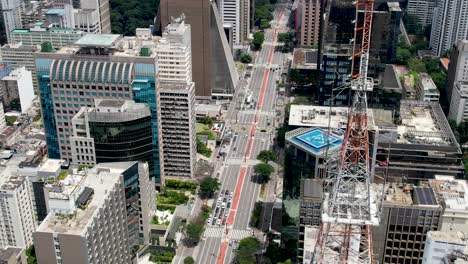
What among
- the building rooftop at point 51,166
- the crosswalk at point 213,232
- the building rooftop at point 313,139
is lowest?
the crosswalk at point 213,232

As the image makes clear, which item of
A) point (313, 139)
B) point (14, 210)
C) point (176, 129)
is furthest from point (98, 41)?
point (313, 139)

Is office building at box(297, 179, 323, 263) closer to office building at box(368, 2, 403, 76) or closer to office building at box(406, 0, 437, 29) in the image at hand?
office building at box(368, 2, 403, 76)

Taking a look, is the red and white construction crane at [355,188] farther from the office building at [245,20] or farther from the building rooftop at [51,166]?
the office building at [245,20]

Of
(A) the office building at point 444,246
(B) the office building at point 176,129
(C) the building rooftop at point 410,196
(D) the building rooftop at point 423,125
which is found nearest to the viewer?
(A) the office building at point 444,246

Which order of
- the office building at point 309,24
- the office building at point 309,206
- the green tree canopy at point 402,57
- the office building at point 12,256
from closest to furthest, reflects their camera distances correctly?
the office building at point 12,256 < the office building at point 309,206 < the office building at point 309,24 < the green tree canopy at point 402,57

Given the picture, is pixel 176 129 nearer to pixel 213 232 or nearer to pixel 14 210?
pixel 213 232

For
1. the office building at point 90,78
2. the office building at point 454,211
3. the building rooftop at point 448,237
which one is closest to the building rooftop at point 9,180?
the office building at point 90,78

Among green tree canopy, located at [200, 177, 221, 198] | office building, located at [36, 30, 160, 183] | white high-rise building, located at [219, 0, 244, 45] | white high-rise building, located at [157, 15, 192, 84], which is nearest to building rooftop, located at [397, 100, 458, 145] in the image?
green tree canopy, located at [200, 177, 221, 198]
